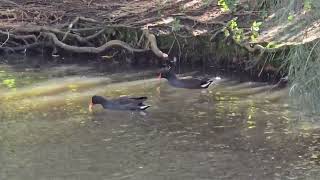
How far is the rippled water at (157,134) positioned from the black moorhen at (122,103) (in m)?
0.12

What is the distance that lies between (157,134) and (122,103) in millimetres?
1875

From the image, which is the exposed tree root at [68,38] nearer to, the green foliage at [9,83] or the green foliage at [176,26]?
the green foliage at [176,26]

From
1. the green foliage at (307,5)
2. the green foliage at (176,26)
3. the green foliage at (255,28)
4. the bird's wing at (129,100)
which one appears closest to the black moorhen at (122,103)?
the bird's wing at (129,100)

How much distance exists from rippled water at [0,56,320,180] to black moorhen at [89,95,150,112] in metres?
0.12

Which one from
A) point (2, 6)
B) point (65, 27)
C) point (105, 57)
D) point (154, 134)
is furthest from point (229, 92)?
point (2, 6)

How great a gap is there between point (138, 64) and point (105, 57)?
110 cm

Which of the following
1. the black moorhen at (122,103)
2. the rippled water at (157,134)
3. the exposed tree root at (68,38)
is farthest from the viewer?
the exposed tree root at (68,38)

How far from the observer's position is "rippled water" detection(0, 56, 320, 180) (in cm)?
928

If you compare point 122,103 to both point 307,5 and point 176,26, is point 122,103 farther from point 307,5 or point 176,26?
point 307,5

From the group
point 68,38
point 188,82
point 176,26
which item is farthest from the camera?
point 68,38

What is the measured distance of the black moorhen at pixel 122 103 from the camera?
495 inches

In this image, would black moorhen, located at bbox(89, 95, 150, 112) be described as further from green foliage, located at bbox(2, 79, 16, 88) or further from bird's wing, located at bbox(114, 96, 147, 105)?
green foliage, located at bbox(2, 79, 16, 88)

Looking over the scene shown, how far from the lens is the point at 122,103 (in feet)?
41.7

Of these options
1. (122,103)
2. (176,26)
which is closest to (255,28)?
(122,103)
